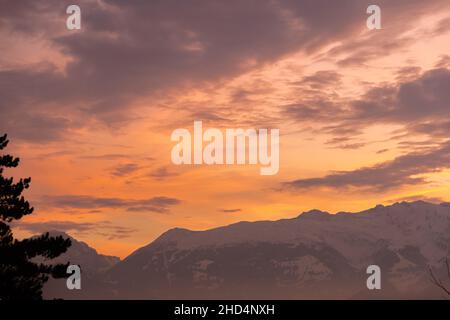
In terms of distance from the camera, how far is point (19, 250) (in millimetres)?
60062

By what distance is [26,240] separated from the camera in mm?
61125

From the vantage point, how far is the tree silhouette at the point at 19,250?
59.4m

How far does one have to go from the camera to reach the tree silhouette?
59.4 m
